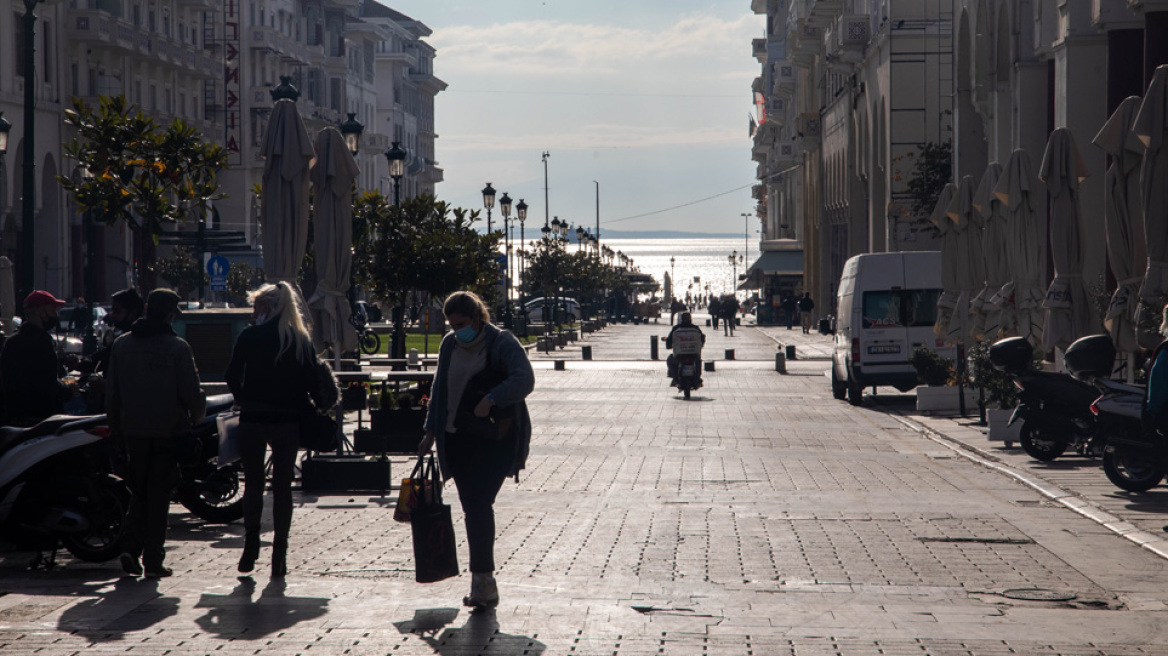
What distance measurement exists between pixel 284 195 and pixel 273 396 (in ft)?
28.9

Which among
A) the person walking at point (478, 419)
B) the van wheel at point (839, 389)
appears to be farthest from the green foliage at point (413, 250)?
the person walking at point (478, 419)

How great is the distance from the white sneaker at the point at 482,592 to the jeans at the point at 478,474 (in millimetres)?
122

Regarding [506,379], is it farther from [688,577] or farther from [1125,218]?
[1125,218]

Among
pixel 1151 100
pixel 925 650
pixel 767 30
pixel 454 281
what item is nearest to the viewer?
pixel 925 650

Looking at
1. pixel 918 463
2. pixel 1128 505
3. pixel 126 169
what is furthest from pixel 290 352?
pixel 126 169

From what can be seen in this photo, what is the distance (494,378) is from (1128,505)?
678cm

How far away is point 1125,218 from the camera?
A: 57.5 ft

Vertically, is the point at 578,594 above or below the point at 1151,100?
below

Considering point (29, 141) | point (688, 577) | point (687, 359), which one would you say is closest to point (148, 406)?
point (688, 577)

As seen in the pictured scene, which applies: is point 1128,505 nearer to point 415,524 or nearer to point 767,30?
point 415,524

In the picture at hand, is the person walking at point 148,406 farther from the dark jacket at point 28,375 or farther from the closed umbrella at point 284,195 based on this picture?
the closed umbrella at point 284,195

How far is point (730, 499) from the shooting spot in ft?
44.7

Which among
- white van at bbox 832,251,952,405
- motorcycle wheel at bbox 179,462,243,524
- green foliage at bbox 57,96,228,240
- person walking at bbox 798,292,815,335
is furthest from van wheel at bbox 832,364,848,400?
person walking at bbox 798,292,815,335

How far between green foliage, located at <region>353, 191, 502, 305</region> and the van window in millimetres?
11979
